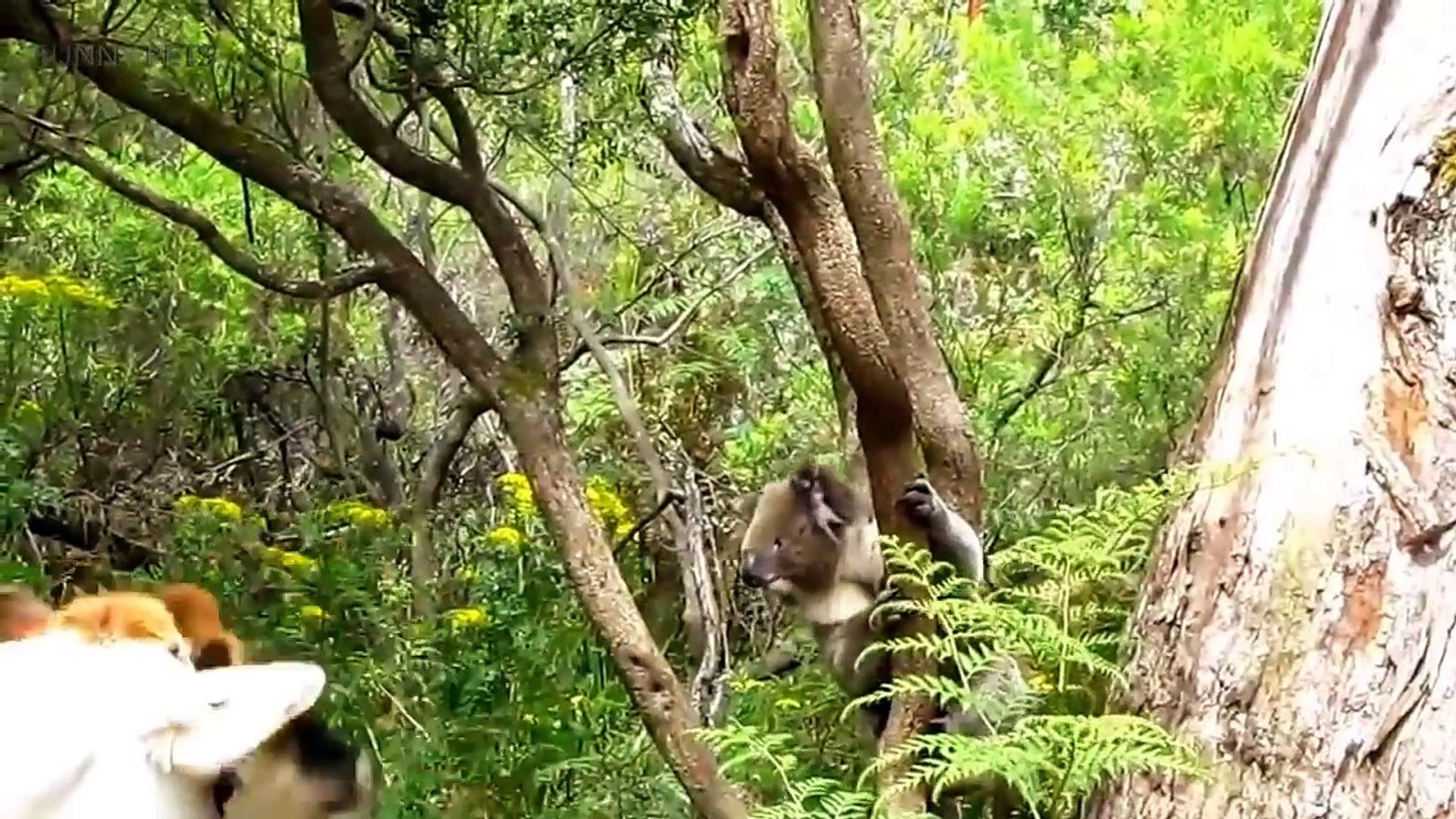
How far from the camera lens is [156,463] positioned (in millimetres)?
6016

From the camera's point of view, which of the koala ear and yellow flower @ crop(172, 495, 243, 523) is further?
yellow flower @ crop(172, 495, 243, 523)

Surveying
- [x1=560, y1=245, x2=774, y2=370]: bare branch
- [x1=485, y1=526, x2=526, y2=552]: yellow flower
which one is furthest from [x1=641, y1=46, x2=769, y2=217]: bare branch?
[x1=485, y1=526, x2=526, y2=552]: yellow flower

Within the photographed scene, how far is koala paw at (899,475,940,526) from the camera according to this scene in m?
3.04

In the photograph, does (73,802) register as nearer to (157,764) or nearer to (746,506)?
(157,764)

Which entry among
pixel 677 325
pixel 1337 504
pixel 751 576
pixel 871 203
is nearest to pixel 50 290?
pixel 677 325

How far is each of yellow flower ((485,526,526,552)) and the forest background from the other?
0.09ft

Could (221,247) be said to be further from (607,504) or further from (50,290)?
(607,504)

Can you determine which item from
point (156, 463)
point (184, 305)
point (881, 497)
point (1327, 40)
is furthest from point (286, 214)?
point (1327, 40)

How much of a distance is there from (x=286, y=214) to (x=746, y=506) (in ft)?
6.36

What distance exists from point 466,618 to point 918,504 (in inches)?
59.7

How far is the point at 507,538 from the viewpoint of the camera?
447 cm

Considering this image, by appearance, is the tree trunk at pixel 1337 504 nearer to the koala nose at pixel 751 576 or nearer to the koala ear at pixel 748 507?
the koala nose at pixel 751 576

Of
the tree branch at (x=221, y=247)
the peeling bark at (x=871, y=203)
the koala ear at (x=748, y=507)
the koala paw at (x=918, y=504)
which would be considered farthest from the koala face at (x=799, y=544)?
the tree branch at (x=221, y=247)

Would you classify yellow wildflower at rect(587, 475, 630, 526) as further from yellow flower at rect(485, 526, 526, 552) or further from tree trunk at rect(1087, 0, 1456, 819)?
tree trunk at rect(1087, 0, 1456, 819)
